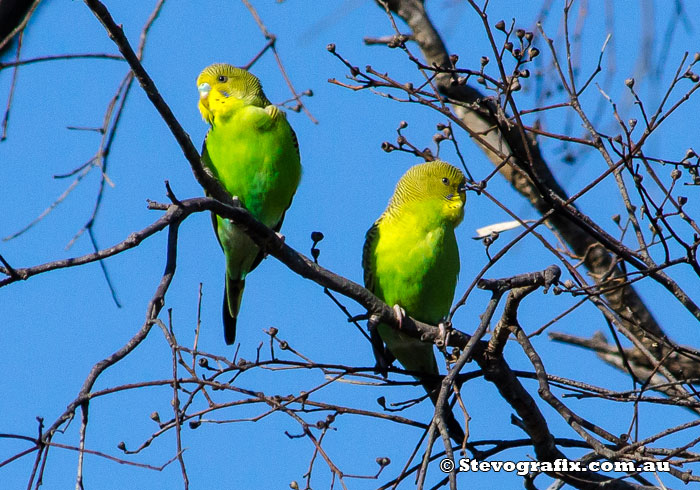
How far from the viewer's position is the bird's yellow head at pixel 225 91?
18.3 feet

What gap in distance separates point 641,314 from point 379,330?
1.82 meters

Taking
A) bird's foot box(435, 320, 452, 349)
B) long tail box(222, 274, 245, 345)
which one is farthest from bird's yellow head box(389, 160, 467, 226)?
Answer: long tail box(222, 274, 245, 345)

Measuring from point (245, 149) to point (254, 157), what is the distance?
81 mm

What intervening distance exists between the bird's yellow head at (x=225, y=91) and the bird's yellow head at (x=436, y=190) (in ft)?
3.92

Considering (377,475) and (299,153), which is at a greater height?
(299,153)

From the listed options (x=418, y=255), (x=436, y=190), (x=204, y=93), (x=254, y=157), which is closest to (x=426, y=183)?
(x=436, y=190)

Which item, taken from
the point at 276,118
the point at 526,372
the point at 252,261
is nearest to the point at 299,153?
the point at 276,118

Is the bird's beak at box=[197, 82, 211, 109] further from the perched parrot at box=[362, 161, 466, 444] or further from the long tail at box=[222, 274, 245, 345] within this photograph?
the perched parrot at box=[362, 161, 466, 444]

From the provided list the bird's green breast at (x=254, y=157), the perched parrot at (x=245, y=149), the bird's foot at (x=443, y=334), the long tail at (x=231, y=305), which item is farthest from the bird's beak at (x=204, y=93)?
the bird's foot at (x=443, y=334)

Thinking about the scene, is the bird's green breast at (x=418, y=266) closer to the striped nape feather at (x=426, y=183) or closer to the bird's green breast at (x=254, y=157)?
the striped nape feather at (x=426, y=183)

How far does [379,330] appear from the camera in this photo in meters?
5.16

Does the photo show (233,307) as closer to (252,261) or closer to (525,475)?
(252,261)

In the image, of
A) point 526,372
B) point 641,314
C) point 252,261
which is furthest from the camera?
point 252,261

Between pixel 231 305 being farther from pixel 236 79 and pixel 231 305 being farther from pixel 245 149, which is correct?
pixel 236 79
